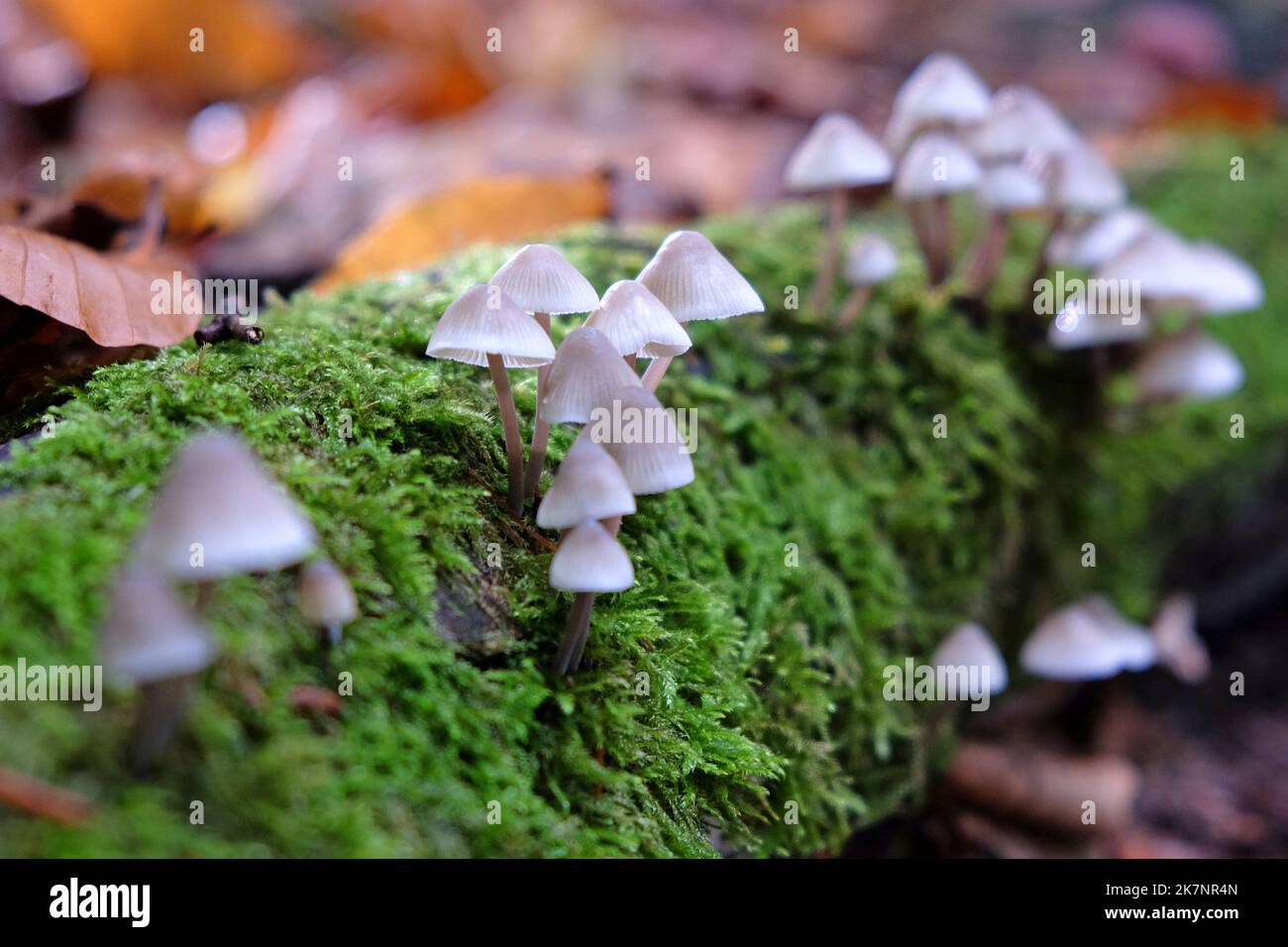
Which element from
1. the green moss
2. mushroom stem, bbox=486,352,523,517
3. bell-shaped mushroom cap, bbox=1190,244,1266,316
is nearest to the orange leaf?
the green moss

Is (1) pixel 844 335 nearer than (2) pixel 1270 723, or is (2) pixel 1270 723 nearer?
(1) pixel 844 335

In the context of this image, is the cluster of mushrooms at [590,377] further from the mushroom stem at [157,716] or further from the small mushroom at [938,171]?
the small mushroom at [938,171]

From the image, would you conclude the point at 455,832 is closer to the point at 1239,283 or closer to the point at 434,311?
the point at 434,311

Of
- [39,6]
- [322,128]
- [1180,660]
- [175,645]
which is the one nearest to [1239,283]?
[1180,660]

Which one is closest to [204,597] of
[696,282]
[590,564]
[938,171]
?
[590,564]

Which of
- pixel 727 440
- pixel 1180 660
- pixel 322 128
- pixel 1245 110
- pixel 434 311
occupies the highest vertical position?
pixel 1245 110

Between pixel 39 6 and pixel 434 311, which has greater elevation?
pixel 39 6

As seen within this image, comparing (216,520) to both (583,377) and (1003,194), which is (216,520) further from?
(1003,194)
